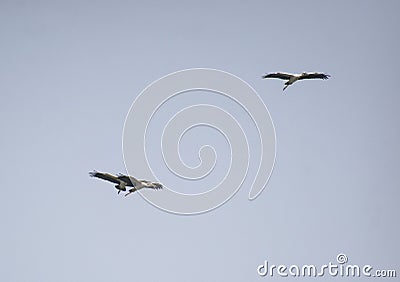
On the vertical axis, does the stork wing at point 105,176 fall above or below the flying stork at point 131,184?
above

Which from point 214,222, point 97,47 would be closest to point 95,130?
point 97,47

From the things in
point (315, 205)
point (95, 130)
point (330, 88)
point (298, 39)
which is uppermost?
point (298, 39)

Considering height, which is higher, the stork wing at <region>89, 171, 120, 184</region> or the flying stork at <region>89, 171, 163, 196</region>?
the stork wing at <region>89, 171, 120, 184</region>

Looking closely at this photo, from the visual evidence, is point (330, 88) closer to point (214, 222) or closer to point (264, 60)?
point (264, 60)

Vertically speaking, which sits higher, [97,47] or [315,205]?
[97,47]

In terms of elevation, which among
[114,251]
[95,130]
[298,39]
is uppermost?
[298,39]

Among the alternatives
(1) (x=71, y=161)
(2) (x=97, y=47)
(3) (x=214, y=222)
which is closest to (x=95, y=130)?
(1) (x=71, y=161)

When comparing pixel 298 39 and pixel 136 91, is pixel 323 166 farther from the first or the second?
pixel 136 91

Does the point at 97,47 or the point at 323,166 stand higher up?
the point at 97,47

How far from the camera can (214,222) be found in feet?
6.48

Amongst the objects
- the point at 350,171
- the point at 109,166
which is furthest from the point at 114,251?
the point at 350,171

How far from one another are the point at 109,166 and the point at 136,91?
24 cm

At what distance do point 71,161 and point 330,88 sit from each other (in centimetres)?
81

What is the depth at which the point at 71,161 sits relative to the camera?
2008 millimetres
